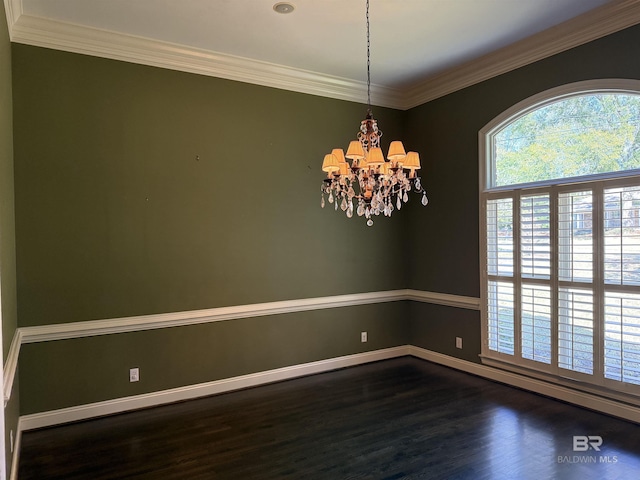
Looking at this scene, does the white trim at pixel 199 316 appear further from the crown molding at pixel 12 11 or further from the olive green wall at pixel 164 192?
the crown molding at pixel 12 11

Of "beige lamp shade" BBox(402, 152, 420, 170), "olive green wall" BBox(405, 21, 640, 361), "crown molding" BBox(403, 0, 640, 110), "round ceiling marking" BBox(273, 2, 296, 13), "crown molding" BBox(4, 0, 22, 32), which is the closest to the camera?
"beige lamp shade" BBox(402, 152, 420, 170)

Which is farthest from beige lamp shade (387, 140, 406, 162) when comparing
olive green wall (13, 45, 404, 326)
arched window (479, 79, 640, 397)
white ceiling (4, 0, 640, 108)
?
olive green wall (13, 45, 404, 326)

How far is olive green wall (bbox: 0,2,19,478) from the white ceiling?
1.73 feet

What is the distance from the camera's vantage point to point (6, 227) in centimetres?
287

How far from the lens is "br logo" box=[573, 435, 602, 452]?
315 cm

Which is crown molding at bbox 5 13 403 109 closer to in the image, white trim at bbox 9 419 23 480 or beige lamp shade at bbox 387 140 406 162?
beige lamp shade at bbox 387 140 406 162

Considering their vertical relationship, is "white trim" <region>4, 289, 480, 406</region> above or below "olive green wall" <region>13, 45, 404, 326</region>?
below

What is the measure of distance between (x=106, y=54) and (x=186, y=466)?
3449 mm

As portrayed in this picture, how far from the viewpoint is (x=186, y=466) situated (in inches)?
118

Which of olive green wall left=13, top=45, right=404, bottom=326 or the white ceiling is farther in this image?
olive green wall left=13, top=45, right=404, bottom=326

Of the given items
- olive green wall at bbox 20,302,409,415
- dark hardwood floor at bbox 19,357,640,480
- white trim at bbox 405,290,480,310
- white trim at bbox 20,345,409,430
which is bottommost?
dark hardwood floor at bbox 19,357,640,480

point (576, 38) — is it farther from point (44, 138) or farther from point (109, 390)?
point (109, 390)

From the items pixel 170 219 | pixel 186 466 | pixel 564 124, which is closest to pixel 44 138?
pixel 170 219

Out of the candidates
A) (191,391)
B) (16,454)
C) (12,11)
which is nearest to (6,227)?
(16,454)
